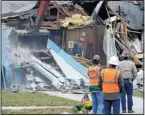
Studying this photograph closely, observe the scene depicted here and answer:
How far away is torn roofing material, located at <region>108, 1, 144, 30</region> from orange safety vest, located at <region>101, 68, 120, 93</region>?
1191cm

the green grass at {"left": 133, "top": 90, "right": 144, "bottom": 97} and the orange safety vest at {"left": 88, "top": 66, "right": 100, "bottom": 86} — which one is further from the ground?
the orange safety vest at {"left": 88, "top": 66, "right": 100, "bottom": 86}

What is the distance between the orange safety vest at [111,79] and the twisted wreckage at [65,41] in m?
6.99

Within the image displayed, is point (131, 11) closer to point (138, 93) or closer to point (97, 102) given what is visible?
point (138, 93)

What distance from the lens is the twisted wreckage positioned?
17.7 m

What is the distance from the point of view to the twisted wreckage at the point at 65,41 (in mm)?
17656

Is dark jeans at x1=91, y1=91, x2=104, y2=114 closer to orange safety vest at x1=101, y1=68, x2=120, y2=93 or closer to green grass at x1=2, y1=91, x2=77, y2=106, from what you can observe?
orange safety vest at x1=101, y1=68, x2=120, y2=93

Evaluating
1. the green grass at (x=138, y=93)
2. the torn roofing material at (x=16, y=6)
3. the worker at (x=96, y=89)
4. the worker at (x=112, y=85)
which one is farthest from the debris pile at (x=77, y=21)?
the worker at (x=112, y=85)

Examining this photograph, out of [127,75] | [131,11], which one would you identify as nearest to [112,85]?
[127,75]

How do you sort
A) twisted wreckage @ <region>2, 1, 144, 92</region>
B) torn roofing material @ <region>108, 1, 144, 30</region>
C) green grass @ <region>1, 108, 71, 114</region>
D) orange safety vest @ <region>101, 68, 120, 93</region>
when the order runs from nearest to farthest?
orange safety vest @ <region>101, 68, 120, 93</region> → green grass @ <region>1, 108, 71, 114</region> → twisted wreckage @ <region>2, 1, 144, 92</region> → torn roofing material @ <region>108, 1, 144, 30</region>

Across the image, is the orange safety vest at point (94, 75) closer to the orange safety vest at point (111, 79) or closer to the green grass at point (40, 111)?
the orange safety vest at point (111, 79)

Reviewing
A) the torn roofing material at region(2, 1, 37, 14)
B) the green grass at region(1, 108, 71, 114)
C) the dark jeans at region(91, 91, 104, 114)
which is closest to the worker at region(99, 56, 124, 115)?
the dark jeans at region(91, 91, 104, 114)

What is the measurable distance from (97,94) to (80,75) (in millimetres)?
7334

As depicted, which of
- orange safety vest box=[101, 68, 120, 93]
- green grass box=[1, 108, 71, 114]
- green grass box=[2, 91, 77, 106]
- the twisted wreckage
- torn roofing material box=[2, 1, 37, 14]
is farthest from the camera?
torn roofing material box=[2, 1, 37, 14]

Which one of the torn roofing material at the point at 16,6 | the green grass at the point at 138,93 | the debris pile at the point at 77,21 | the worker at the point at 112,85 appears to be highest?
the torn roofing material at the point at 16,6
